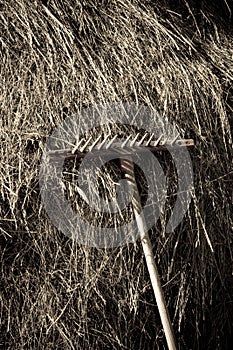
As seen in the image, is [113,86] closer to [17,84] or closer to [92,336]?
[17,84]

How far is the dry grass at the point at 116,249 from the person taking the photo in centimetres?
106

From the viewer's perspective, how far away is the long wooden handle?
103 cm

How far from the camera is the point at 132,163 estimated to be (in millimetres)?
1047

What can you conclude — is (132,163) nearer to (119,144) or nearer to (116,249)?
(119,144)

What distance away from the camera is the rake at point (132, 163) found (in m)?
1.01

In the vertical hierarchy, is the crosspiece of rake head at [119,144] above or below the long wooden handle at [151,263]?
above

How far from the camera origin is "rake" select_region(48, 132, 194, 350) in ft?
3.33

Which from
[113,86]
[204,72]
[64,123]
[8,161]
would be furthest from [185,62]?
[8,161]

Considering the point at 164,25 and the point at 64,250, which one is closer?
the point at 64,250

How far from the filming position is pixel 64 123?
1.07 meters

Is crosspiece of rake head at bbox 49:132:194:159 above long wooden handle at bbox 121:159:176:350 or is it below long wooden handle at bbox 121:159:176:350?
above

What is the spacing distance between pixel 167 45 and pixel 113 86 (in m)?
0.14

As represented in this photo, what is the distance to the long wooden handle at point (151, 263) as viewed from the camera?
103 cm

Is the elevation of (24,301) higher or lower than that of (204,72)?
lower
